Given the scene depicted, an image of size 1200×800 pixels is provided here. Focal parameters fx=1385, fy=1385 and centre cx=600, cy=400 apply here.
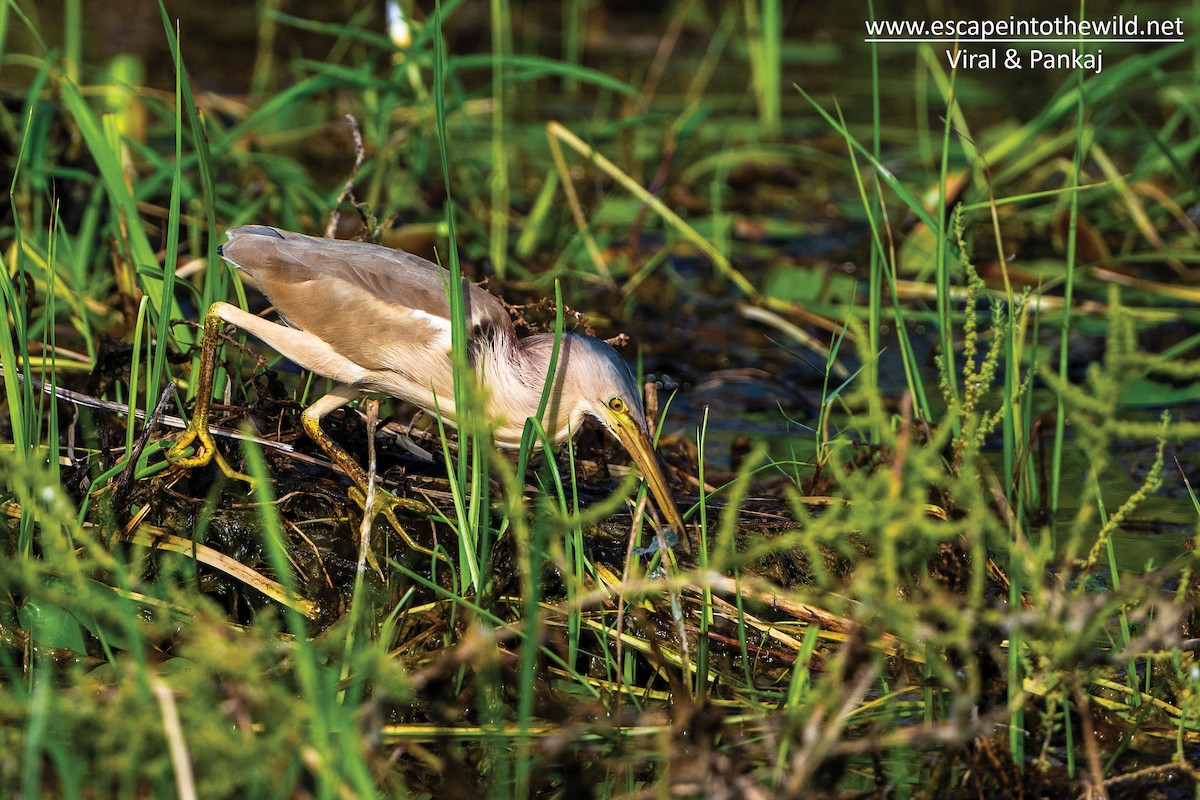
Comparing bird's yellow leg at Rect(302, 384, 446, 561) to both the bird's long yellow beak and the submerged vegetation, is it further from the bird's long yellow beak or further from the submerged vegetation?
the bird's long yellow beak

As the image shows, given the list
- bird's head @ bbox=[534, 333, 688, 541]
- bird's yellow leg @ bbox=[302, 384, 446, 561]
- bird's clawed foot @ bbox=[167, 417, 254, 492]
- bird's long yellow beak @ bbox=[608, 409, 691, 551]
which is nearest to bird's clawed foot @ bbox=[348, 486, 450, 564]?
bird's yellow leg @ bbox=[302, 384, 446, 561]

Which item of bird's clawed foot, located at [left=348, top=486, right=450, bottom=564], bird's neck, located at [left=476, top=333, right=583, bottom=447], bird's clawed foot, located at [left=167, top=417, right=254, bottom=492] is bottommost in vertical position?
bird's clawed foot, located at [left=348, top=486, right=450, bottom=564]

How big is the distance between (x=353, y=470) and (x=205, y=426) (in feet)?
1.21

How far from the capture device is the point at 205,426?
132 inches

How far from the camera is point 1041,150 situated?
18.3 ft

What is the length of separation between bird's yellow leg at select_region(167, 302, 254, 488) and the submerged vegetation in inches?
2.2

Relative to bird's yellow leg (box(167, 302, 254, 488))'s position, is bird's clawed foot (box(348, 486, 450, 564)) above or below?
below

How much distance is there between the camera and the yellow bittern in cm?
332

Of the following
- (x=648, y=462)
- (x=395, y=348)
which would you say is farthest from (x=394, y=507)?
(x=648, y=462)

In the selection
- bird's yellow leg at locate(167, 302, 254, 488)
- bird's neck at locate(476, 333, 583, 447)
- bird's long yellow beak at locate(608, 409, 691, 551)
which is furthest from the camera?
bird's neck at locate(476, 333, 583, 447)

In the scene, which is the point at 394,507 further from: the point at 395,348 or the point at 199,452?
the point at 199,452

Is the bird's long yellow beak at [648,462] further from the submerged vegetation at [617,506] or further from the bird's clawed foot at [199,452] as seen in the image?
the bird's clawed foot at [199,452]

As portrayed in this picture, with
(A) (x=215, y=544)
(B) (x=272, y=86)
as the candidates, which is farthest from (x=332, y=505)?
(B) (x=272, y=86)

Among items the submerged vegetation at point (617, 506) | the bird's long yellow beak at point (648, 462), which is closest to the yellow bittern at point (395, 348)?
the bird's long yellow beak at point (648, 462)
